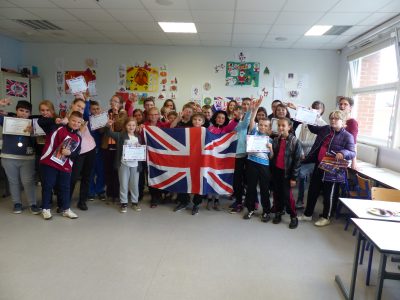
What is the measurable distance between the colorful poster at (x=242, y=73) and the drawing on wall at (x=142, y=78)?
5.23ft

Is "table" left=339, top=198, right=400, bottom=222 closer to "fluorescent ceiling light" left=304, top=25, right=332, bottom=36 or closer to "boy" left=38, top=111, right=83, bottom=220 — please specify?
"boy" left=38, top=111, right=83, bottom=220

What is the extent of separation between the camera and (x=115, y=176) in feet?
12.7

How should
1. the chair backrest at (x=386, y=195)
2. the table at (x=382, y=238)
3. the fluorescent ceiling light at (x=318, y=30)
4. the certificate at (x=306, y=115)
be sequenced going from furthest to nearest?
the fluorescent ceiling light at (x=318, y=30)
the certificate at (x=306, y=115)
the chair backrest at (x=386, y=195)
the table at (x=382, y=238)

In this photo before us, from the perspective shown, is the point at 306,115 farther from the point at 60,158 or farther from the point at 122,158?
the point at 60,158

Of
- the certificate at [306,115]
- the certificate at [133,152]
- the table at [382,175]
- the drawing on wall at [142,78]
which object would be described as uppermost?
the drawing on wall at [142,78]

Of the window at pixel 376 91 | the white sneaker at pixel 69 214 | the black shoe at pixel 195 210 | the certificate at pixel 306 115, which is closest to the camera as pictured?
the white sneaker at pixel 69 214

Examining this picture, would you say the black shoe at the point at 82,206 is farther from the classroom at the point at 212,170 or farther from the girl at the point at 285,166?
the girl at the point at 285,166

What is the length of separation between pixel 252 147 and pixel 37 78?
531cm

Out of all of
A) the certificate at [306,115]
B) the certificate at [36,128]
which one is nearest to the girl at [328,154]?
the certificate at [306,115]

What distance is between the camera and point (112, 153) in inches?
149

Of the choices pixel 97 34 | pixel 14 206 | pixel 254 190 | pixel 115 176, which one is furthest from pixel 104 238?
pixel 97 34

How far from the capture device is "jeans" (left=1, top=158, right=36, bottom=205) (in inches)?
130

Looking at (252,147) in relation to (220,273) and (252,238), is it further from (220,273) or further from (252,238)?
(220,273)

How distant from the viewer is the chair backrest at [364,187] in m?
3.17
